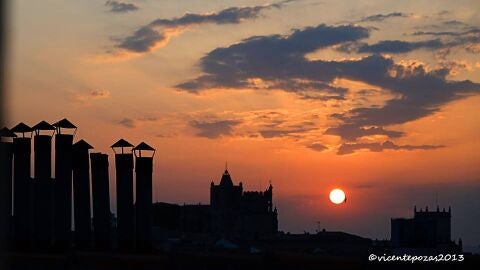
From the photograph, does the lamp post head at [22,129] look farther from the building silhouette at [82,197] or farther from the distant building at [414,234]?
the distant building at [414,234]

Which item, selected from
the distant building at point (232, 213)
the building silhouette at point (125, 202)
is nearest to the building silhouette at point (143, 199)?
the building silhouette at point (125, 202)

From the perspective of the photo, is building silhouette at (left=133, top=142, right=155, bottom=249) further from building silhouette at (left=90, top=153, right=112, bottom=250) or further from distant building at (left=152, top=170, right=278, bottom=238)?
distant building at (left=152, top=170, right=278, bottom=238)

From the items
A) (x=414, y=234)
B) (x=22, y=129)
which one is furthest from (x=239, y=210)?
(x=22, y=129)

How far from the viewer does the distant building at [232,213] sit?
126 meters

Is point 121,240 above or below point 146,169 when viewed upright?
below

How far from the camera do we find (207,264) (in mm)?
28062

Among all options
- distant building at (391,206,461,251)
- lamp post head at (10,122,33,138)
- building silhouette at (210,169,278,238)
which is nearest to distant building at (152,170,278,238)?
building silhouette at (210,169,278,238)

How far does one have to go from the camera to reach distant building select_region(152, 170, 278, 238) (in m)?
126

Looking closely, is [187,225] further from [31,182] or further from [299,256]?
[299,256]

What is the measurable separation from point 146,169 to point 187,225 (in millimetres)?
89558

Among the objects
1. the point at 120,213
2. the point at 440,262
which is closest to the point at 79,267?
the point at 120,213

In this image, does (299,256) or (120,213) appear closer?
(299,256)

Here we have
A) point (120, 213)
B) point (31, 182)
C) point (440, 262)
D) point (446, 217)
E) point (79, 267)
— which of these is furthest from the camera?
point (446, 217)

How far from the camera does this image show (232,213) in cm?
12975
